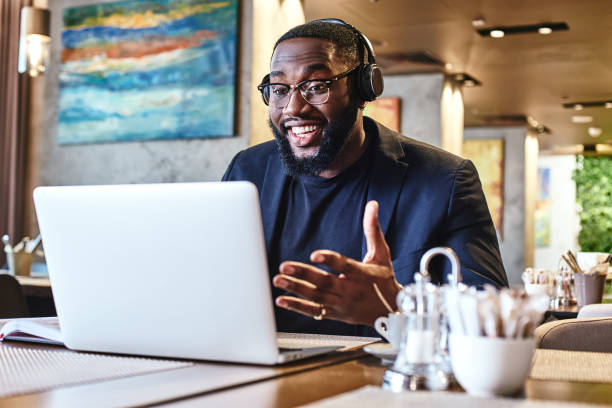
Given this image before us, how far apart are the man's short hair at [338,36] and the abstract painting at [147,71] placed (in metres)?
2.51

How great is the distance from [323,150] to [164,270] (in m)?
0.92

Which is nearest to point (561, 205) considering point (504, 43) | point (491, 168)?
point (491, 168)

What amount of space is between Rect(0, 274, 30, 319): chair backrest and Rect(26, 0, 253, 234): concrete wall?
8.07 feet

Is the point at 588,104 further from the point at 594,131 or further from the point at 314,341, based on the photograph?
the point at 314,341

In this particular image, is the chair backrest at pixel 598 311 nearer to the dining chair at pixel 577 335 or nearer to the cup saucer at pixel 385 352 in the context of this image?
the dining chair at pixel 577 335

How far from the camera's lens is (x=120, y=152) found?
4949 millimetres

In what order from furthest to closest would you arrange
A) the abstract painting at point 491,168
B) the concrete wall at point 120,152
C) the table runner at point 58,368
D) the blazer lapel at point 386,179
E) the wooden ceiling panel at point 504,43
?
the abstract painting at point 491,168 → the wooden ceiling panel at point 504,43 → the concrete wall at point 120,152 → the blazer lapel at point 386,179 → the table runner at point 58,368

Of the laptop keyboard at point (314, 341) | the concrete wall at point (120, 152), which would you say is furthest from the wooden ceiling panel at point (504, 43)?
the laptop keyboard at point (314, 341)

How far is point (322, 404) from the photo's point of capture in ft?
2.88

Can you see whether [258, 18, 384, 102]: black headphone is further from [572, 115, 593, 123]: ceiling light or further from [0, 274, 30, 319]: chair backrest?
[572, 115, 593, 123]: ceiling light

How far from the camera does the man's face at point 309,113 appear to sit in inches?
78.2

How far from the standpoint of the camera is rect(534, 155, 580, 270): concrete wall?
57.2 feet

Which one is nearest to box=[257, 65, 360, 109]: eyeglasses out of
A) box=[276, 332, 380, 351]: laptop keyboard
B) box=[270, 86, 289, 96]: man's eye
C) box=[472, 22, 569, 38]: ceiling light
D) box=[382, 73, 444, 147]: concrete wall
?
box=[270, 86, 289, 96]: man's eye

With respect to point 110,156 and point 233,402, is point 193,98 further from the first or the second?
point 233,402
